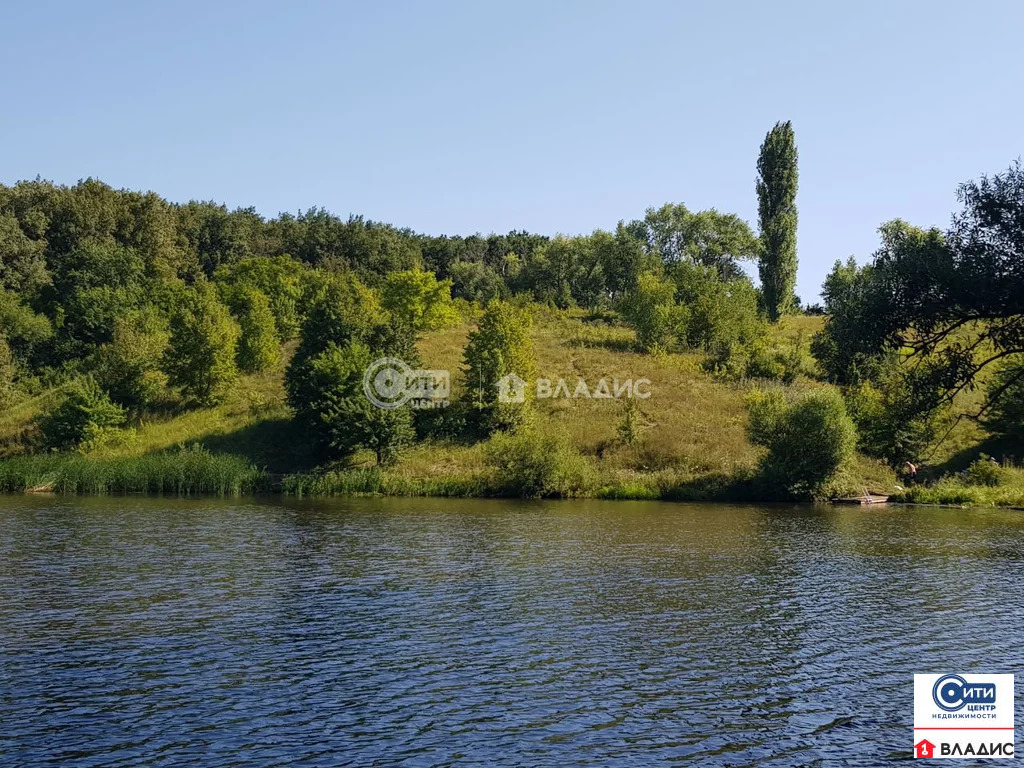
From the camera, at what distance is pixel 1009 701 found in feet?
59.4

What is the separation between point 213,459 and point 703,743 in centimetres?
4991

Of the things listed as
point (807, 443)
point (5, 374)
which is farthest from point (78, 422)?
point (807, 443)

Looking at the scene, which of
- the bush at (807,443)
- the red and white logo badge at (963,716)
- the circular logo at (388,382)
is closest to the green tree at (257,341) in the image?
the circular logo at (388,382)

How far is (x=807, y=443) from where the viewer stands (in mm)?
56500

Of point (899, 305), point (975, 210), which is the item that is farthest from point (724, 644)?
point (975, 210)

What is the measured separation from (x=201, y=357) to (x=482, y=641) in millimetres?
56280

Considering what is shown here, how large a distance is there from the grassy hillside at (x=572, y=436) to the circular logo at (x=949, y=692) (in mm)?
38286

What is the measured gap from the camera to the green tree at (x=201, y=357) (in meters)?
73.4

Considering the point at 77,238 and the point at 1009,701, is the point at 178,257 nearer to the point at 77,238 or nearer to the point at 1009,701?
the point at 77,238

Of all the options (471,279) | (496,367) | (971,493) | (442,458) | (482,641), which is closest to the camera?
(482,641)

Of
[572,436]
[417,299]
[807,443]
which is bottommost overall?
[807,443]

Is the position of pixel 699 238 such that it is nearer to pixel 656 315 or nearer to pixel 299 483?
pixel 656 315

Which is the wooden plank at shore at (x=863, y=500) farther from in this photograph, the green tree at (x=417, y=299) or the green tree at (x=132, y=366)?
the green tree at (x=132, y=366)

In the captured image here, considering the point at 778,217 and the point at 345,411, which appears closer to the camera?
the point at 345,411
